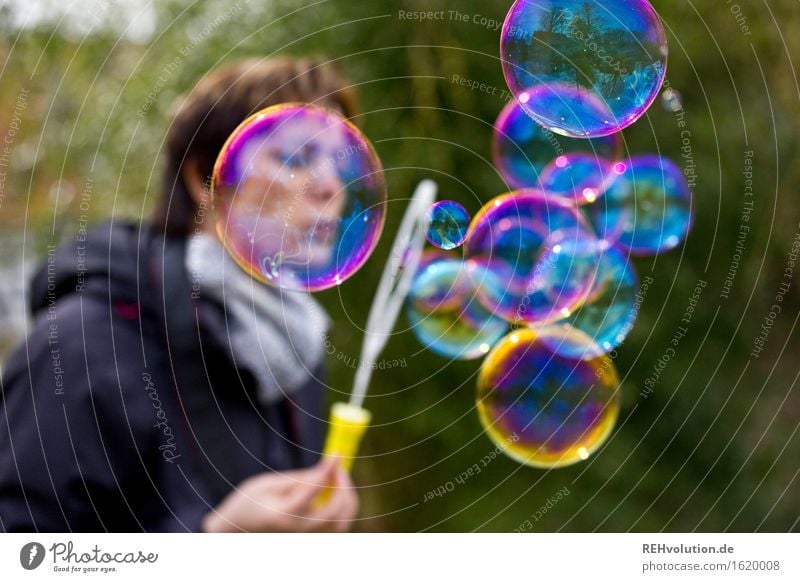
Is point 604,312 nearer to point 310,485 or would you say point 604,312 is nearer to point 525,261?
point 525,261

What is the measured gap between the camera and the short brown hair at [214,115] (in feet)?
4.98

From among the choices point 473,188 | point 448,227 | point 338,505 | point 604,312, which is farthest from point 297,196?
point 473,188

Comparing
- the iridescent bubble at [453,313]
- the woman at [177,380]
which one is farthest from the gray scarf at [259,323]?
the iridescent bubble at [453,313]

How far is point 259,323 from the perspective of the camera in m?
1.56

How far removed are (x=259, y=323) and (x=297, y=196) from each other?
22 cm

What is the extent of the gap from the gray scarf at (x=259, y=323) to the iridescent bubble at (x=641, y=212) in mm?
635

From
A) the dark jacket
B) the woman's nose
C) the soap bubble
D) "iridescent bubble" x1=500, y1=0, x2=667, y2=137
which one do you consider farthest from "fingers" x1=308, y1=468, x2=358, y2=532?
"iridescent bubble" x1=500, y1=0, x2=667, y2=137

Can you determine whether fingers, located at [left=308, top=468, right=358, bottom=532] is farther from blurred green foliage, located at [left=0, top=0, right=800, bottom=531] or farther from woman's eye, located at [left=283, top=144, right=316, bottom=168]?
blurred green foliage, located at [left=0, top=0, right=800, bottom=531]

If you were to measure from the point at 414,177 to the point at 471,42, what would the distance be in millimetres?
332

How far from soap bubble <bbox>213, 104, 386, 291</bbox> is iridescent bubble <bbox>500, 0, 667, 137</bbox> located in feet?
1.03

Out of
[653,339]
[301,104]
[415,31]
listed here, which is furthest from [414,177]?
[653,339]

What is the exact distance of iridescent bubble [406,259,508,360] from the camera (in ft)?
5.88
